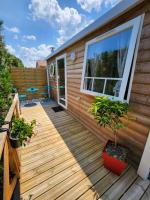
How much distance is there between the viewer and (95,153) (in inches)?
81.7

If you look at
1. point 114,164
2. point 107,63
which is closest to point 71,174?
point 114,164

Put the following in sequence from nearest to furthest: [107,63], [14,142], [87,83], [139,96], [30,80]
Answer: [14,142] < [139,96] < [107,63] < [87,83] < [30,80]

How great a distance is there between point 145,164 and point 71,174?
111 centimetres

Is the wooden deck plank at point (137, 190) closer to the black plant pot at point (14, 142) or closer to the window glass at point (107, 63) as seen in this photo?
the window glass at point (107, 63)

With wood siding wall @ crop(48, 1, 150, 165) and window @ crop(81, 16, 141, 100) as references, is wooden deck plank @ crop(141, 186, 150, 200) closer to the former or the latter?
wood siding wall @ crop(48, 1, 150, 165)

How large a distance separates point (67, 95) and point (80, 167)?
2.77 m

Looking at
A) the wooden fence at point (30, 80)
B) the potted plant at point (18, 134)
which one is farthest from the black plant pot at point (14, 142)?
the wooden fence at point (30, 80)

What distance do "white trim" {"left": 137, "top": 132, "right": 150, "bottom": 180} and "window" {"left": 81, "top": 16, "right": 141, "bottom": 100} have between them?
0.79m

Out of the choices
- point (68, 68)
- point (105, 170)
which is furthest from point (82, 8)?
point (105, 170)

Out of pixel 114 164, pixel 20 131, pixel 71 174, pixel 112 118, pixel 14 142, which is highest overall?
pixel 112 118

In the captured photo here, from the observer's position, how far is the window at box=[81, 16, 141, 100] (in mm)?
1616

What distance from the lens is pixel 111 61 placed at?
2076mm

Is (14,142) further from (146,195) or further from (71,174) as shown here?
(146,195)

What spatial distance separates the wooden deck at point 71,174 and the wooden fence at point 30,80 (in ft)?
13.9
